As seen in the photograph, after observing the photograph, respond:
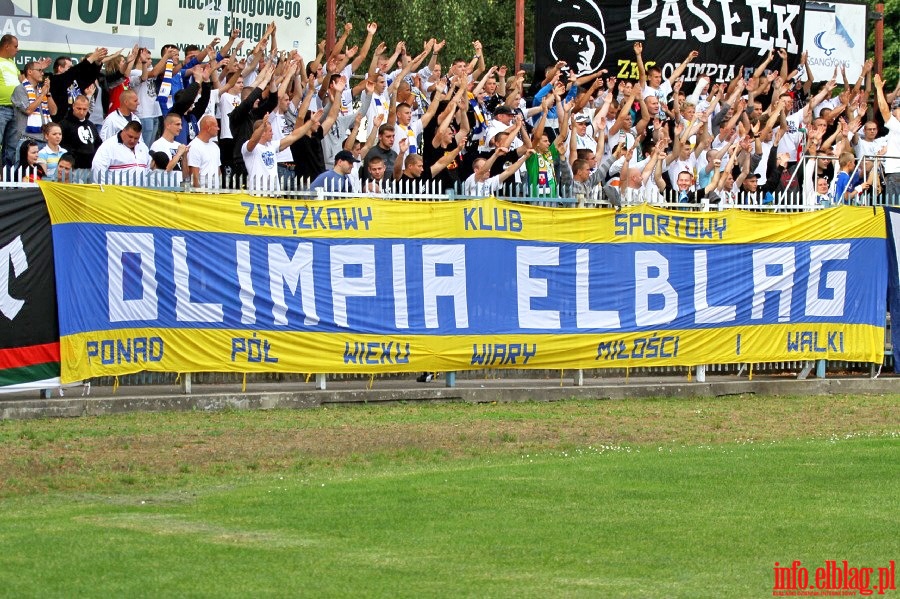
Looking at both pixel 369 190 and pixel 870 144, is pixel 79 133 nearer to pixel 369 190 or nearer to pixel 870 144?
pixel 369 190

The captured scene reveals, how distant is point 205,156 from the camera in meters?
18.3

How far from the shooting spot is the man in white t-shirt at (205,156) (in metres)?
18.0

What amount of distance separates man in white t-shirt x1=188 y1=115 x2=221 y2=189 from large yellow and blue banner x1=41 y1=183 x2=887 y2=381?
0.38 m

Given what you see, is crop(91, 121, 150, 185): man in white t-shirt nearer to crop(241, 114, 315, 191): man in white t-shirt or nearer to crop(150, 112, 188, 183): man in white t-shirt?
crop(150, 112, 188, 183): man in white t-shirt

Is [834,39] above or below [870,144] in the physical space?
above

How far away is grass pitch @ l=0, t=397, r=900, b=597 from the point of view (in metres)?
9.19

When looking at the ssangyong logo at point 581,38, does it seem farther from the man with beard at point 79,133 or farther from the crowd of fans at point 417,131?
the man with beard at point 79,133

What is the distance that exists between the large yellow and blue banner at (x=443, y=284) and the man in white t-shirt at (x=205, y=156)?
0.38 metres

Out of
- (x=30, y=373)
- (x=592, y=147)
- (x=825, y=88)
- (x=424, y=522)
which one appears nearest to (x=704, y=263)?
(x=592, y=147)

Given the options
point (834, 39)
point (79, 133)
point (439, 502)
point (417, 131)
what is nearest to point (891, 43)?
point (834, 39)

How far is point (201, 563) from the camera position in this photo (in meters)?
9.41

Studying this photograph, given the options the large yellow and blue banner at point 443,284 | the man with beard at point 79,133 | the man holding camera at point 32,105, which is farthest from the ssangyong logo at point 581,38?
the man holding camera at point 32,105

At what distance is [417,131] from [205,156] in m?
3.78

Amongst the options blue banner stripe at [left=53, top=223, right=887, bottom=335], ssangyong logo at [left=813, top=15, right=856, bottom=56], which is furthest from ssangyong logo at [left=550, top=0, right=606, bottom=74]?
ssangyong logo at [left=813, top=15, right=856, bottom=56]
